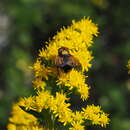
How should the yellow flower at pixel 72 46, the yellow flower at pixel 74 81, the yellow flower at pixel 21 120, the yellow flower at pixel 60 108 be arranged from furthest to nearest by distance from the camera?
1. the yellow flower at pixel 21 120
2. the yellow flower at pixel 72 46
3. the yellow flower at pixel 74 81
4. the yellow flower at pixel 60 108

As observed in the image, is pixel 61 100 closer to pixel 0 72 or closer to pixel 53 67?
pixel 53 67

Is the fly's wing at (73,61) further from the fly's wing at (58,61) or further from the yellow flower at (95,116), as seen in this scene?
the yellow flower at (95,116)

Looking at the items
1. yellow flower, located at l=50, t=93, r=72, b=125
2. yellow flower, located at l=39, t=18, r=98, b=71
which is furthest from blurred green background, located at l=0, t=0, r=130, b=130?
yellow flower, located at l=50, t=93, r=72, b=125

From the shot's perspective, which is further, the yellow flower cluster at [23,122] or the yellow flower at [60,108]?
the yellow flower cluster at [23,122]

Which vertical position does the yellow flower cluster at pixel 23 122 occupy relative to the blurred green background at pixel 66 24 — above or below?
→ below

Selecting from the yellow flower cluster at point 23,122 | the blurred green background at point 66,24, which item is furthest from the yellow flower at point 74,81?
the blurred green background at point 66,24

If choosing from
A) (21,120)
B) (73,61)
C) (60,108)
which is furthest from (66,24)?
(60,108)

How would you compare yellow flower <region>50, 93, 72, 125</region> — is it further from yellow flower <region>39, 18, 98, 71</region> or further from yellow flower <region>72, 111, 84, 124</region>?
yellow flower <region>39, 18, 98, 71</region>
